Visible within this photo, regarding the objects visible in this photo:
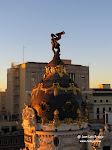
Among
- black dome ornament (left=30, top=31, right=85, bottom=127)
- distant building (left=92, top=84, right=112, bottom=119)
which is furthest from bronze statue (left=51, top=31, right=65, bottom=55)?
distant building (left=92, top=84, right=112, bottom=119)

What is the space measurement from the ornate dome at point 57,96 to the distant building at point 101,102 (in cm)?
7854

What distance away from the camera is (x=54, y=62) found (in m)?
38.5

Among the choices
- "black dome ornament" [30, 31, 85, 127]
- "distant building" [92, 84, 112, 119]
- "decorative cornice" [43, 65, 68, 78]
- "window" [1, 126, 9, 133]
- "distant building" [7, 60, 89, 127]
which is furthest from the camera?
"distant building" [92, 84, 112, 119]

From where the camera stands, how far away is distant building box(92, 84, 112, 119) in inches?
4528

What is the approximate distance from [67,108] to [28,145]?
22.9 feet

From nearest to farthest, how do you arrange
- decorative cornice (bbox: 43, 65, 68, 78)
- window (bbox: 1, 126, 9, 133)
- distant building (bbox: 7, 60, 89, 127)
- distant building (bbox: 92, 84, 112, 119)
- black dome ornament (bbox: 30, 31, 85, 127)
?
black dome ornament (bbox: 30, 31, 85, 127) → decorative cornice (bbox: 43, 65, 68, 78) → window (bbox: 1, 126, 9, 133) → distant building (bbox: 7, 60, 89, 127) → distant building (bbox: 92, 84, 112, 119)

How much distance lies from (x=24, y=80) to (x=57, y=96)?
6082 cm

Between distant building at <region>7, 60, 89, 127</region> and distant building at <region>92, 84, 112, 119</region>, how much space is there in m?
10.5

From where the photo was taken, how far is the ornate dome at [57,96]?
34.6 m

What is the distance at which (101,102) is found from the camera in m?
117

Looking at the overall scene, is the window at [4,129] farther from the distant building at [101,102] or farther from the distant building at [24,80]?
the distant building at [101,102]

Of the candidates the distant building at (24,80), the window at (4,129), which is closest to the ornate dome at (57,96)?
the window at (4,129)

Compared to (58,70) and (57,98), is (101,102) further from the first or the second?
(57,98)

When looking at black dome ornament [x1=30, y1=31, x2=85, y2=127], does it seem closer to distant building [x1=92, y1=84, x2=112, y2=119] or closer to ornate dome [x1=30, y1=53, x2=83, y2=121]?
ornate dome [x1=30, y1=53, x2=83, y2=121]
